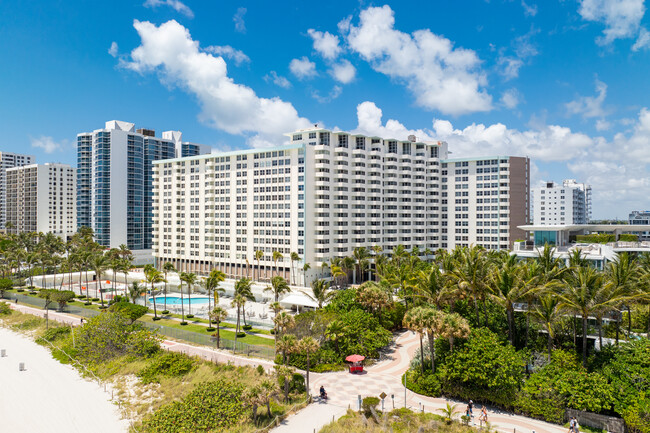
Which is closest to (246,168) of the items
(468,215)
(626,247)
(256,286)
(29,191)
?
(256,286)

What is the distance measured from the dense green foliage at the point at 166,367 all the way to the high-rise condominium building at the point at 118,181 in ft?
346

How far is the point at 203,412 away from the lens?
33562 millimetres

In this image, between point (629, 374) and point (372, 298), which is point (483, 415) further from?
point (372, 298)

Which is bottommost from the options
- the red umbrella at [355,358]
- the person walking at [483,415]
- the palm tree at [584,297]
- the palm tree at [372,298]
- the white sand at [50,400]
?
the white sand at [50,400]

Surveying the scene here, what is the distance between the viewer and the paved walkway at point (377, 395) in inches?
1253

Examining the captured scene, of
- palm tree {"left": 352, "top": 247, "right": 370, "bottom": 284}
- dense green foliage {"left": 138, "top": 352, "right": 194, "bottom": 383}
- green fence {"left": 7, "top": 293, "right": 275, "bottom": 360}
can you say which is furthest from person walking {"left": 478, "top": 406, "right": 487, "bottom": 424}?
palm tree {"left": 352, "top": 247, "right": 370, "bottom": 284}

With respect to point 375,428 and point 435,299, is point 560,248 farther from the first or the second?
point 375,428

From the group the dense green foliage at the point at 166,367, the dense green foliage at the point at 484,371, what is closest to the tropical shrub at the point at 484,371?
the dense green foliage at the point at 484,371

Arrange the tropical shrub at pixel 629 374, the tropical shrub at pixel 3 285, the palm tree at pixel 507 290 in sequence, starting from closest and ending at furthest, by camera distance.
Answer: the tropical shrub at pixel 629 374 < the palm tree at pixel 507 290 < the tropical shrub at pixel 3 285

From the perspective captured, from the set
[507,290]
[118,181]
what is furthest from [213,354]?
[118,181]

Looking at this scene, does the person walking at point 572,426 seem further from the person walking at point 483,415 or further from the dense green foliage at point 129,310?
the dense green foliage at point 129,310

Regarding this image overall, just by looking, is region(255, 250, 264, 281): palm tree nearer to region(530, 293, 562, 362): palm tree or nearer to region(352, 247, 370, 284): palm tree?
region(352, 247, 370, 284): palm tree

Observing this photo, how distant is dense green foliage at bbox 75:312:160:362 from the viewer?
163ft

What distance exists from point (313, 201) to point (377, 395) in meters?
60.6
